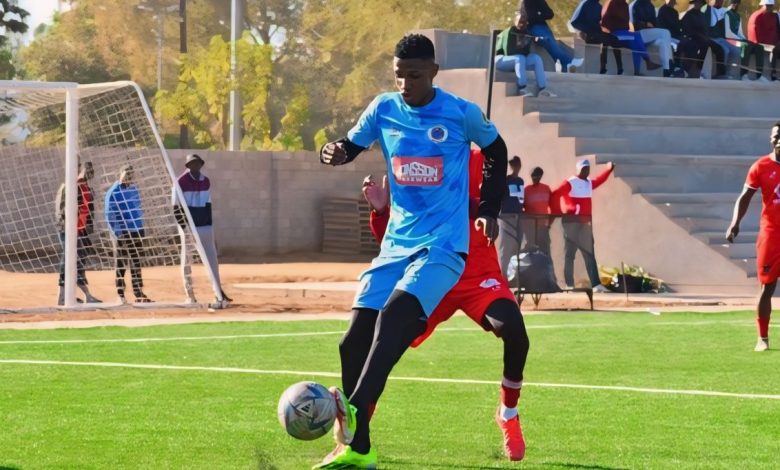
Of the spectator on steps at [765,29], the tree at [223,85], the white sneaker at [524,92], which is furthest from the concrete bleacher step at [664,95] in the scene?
the tree at [223,85]

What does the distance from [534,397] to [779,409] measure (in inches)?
64.0

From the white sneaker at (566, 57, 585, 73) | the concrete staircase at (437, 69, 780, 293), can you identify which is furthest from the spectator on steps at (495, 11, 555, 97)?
the white sneaker at (566, 57, 585, 73)

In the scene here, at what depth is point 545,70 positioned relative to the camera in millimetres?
29531

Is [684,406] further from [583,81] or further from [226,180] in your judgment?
[226,180]

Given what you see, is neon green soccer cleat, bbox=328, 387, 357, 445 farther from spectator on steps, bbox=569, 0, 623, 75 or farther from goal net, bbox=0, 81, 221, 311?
Answer: spectator on steps, bbox=569, 0, 623, 75

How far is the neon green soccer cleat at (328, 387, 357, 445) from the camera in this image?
7.21 meters

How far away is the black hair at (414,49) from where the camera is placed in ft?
25.4

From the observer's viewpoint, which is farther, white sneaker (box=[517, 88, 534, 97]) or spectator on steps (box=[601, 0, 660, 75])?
spectator on steps (box=[601, 0, 660, 75])

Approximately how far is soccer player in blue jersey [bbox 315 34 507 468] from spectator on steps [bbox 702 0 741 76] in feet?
77.4

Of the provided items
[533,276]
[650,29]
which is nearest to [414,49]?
[533,276]

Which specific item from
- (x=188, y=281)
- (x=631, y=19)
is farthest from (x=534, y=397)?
(x=631, y=19)

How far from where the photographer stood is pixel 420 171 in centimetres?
770

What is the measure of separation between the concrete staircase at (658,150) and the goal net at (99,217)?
6357mm

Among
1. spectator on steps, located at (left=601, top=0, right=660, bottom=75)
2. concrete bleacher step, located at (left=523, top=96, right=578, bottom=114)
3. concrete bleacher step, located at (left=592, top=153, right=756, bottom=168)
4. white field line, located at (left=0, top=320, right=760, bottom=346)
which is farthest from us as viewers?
spectator on steps, located at (left=601, top=0, right=660, bottom=75)
